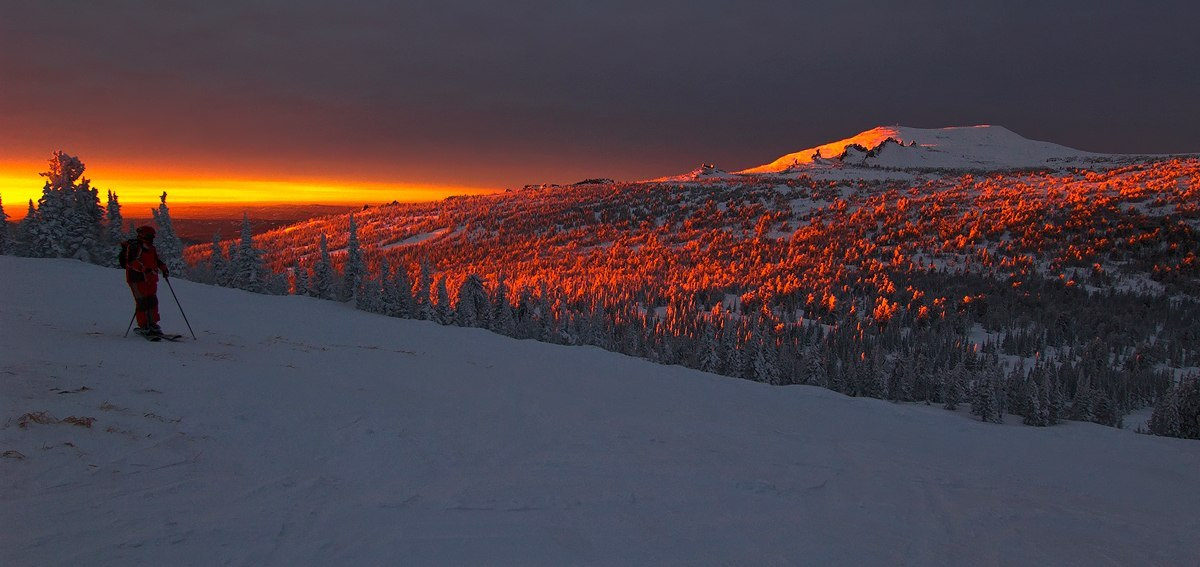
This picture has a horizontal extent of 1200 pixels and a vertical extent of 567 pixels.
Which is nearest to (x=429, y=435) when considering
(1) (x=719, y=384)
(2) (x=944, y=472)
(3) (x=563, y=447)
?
(3) (x=563, y=447)

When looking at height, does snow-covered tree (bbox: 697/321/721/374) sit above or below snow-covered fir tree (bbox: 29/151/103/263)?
below

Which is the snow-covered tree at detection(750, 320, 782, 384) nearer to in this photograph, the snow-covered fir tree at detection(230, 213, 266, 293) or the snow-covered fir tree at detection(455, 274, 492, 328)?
the snow-covered fir tree at detection(455, 274, 492, 328)

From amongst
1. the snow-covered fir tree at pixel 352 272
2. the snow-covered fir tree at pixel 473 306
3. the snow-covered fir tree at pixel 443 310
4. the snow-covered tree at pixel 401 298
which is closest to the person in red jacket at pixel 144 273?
the snow-covered fir tree at pixel 473 306

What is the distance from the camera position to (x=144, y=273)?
11.4m

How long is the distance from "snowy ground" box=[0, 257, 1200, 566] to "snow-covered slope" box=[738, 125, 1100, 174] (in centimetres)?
14653

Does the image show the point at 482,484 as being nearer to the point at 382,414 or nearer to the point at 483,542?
the point at 483,542

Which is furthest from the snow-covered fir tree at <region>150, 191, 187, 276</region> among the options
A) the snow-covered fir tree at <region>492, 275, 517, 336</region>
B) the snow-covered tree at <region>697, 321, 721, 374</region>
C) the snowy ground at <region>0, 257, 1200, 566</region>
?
the snow-covered tree at <region>697, 321, 721, 374</region>

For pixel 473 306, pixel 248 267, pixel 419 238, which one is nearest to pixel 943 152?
pixel 419 238

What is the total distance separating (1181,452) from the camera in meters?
10.9

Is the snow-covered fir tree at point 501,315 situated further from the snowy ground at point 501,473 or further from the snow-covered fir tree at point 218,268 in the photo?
the snow-covered fir tree at point 218,268

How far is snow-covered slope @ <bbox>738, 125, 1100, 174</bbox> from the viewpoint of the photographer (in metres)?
142

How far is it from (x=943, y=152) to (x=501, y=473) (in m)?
189

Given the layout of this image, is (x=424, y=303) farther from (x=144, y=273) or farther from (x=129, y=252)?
(x=144, y=273)

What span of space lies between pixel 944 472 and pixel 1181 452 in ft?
22.8
